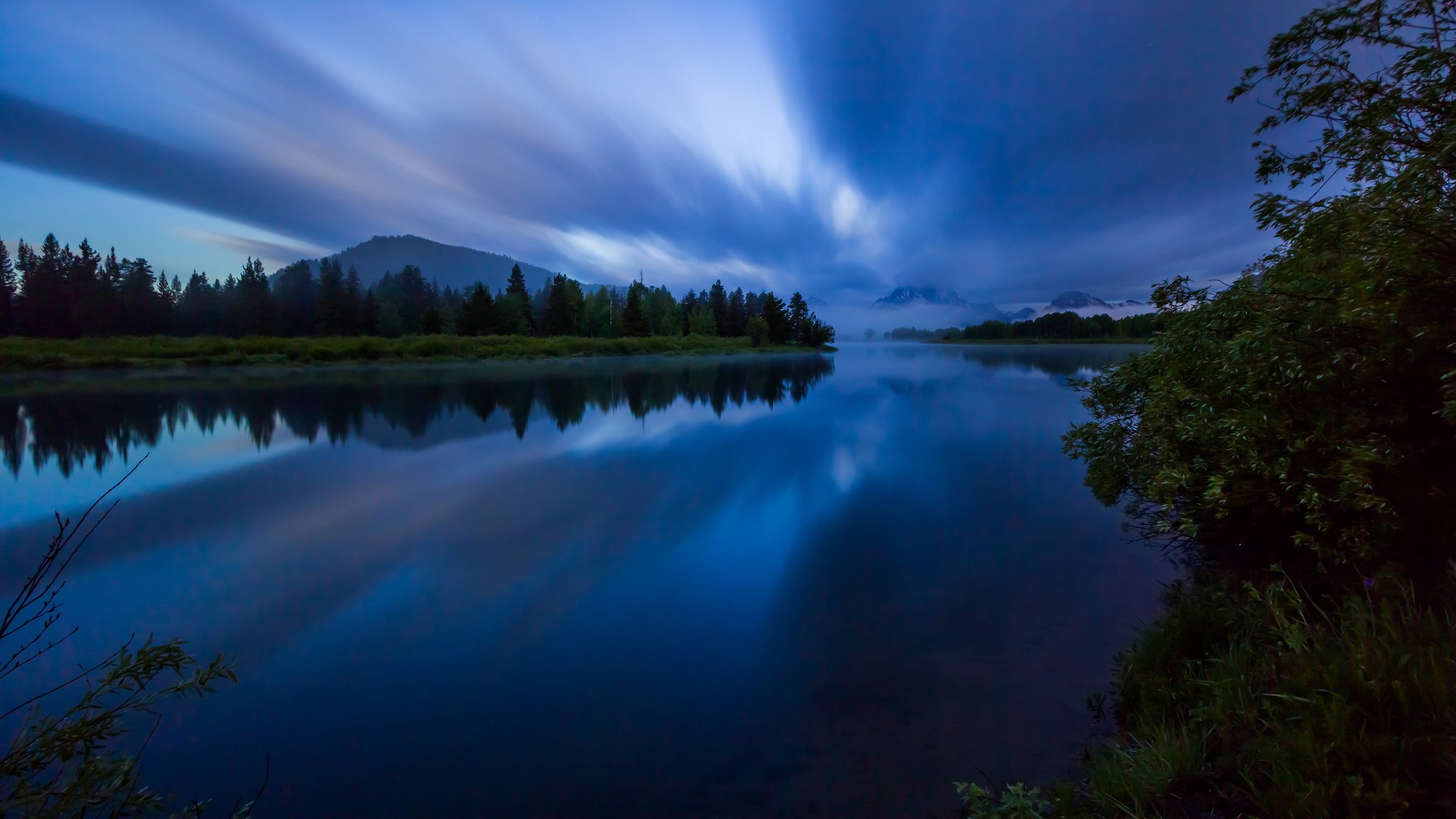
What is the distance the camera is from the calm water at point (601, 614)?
15.2 feet

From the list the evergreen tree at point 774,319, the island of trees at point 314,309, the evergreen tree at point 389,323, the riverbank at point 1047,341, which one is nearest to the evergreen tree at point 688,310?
the island of trees at point 314,309

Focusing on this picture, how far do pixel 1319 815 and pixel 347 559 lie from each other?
11.3 meters

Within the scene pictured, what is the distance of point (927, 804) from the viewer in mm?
4180

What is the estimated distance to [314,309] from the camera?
78.1 m

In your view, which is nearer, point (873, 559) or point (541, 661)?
point (541, 661)

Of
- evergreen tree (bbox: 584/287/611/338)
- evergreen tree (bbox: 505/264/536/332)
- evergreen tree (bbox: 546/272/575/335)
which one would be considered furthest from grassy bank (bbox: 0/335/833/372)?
evergreen tree (bbox: 584/287/611/338)

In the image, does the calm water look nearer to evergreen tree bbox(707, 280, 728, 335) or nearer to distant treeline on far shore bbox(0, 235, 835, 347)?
distant treeline on far shore bbox(0, 235, 835, 347)

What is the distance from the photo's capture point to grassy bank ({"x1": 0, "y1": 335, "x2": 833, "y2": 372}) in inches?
1711

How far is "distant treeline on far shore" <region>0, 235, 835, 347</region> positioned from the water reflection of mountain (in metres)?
34.2

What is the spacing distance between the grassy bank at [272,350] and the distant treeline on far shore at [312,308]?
10.3 meters

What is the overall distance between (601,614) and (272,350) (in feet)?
214

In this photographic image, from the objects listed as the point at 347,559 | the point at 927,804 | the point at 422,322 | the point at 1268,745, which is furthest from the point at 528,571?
the point at 422,322

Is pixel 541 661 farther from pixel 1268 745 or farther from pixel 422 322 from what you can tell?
pixel 422 322

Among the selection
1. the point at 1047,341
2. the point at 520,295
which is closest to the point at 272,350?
the point at 520,295
